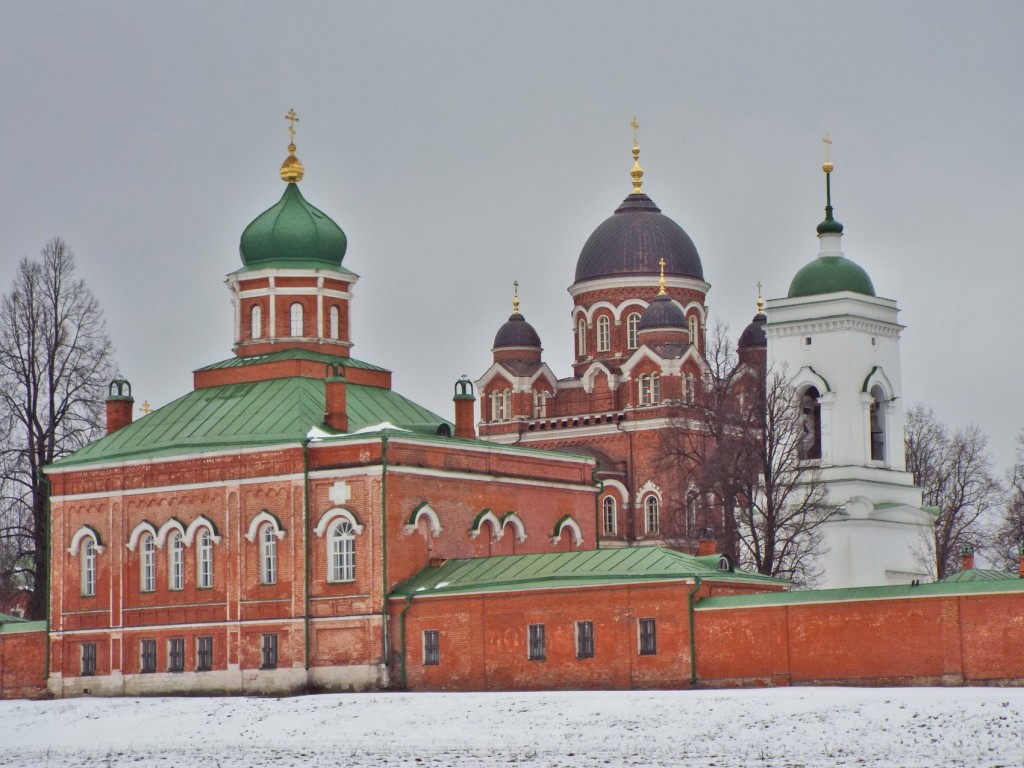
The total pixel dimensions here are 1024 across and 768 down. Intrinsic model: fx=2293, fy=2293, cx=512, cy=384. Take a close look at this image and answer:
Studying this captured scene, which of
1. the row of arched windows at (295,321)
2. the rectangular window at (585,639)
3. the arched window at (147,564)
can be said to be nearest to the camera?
the rectangular window at (585,639)

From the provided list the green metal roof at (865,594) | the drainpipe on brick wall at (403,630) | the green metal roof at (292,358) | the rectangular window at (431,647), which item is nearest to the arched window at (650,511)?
the green metal roof at (292,358)

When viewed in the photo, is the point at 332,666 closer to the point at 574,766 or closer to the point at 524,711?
the point at 524,711

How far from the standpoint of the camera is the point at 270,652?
49.8 m

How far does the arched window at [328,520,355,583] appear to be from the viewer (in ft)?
161

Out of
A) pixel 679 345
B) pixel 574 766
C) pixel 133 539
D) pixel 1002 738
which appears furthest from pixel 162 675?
pixel 679 345

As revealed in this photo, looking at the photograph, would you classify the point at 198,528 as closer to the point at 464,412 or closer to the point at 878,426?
the point at 464,412

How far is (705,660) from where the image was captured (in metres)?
42.3

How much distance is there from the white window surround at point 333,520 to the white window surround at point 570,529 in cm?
623

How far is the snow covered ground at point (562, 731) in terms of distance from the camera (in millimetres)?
33812

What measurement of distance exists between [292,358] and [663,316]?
23.2 metres

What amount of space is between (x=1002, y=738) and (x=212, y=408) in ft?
83.7

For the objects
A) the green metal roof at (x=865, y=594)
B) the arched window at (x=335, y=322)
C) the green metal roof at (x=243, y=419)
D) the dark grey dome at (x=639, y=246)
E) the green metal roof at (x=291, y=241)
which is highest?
the dark grey dome at (x=639, y=246)

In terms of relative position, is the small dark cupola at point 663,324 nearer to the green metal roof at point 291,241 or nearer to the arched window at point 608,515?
the arched window at point 608,515

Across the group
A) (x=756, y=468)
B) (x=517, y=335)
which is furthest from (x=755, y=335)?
(x=756, y=468)
